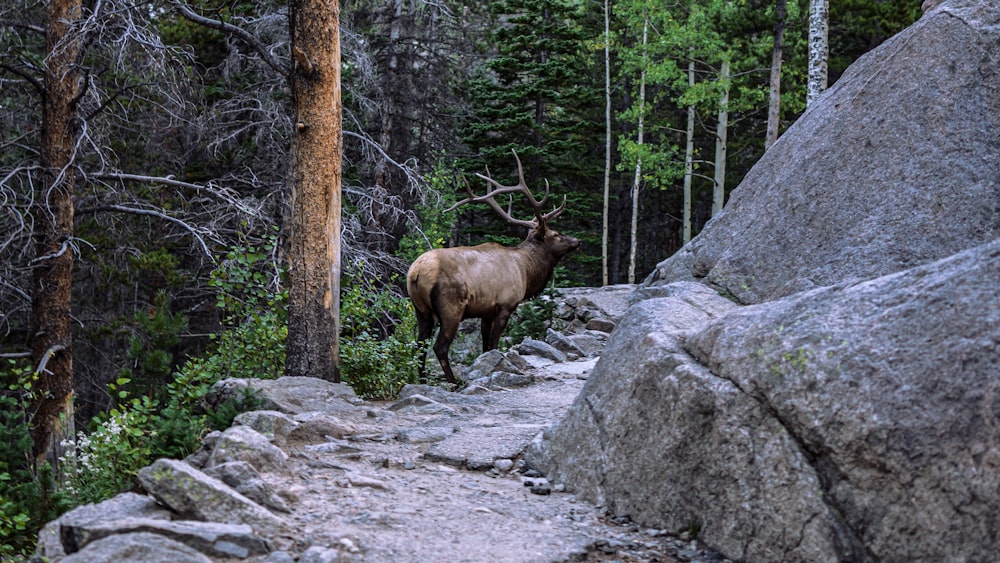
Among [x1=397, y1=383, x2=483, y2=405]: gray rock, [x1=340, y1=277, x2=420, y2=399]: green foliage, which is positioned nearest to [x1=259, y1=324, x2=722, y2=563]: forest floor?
[x1=397, y1=383, x2=483, y2=405]: gray rock

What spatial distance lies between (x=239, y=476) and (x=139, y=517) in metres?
0.56

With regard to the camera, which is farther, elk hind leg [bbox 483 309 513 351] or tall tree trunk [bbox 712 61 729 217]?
tall tree trunk [bbox 712 61 729 217]

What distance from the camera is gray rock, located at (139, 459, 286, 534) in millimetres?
3398

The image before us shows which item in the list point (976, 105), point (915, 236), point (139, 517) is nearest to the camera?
point (139, 517)

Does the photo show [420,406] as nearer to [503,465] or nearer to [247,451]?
[503,465]

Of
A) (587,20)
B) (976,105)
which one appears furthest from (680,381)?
(587,20)

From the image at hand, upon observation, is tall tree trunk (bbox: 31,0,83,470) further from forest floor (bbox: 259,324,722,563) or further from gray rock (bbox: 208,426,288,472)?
gray rock (bbox: 208,426,288,472)

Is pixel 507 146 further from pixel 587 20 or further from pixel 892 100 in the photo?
pixel 892 100

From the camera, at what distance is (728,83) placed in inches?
937

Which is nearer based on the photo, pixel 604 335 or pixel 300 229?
pixel 300 229

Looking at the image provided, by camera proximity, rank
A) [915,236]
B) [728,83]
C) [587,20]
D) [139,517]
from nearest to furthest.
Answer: [139,517], [915,236], [728,83], [587,20]

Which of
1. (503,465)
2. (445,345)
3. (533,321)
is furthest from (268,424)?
(533,321)

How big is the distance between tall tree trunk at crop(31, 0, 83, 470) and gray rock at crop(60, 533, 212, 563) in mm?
7230

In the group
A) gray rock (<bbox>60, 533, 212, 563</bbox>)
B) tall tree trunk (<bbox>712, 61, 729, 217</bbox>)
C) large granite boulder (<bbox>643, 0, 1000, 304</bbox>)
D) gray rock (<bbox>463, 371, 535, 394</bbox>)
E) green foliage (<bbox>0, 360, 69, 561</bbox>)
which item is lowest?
green foliage (<bbox>0, 360, 69, 561</bbox>)
